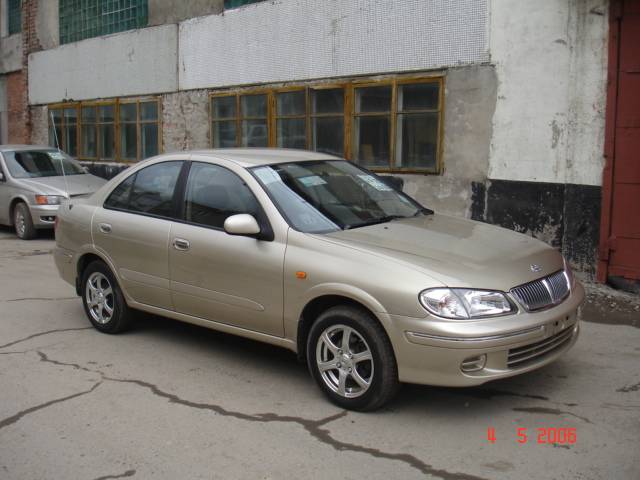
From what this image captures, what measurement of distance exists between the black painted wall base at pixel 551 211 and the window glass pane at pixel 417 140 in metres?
0.98

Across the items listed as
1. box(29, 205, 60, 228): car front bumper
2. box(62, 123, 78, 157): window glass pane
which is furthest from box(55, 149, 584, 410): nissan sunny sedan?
box(62, 123, 78, 157): window glass pane

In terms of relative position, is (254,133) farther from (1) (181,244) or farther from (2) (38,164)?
(1) (181,244)

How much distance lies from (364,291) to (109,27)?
1413 centimetres

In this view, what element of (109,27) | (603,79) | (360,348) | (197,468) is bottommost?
(197,468)

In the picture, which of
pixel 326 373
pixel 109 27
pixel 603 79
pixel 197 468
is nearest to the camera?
pixel 197 468

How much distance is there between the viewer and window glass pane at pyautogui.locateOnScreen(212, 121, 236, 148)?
13578 mm

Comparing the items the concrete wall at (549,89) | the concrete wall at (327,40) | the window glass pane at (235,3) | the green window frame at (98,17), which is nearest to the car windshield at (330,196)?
the concrete wall at (549,89)

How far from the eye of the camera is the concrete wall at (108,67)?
15.0 m

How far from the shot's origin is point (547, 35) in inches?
341

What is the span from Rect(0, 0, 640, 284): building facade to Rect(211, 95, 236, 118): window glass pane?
28mm

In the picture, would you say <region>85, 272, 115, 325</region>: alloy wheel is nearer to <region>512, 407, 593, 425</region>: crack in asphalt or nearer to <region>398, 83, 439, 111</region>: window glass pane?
<region>512, 407, 593, 425</region>: crack in asphalt

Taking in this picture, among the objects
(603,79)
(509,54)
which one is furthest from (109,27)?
(603,79)

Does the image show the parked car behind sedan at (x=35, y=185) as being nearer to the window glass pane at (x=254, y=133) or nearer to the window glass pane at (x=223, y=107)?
the window glass pane at (x=223, y=107)

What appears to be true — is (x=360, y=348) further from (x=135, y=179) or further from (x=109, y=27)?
(x=109, y=27)
